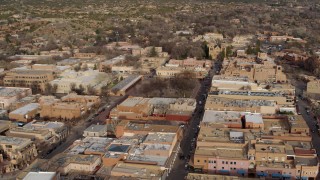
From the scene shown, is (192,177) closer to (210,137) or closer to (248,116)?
(210,137)

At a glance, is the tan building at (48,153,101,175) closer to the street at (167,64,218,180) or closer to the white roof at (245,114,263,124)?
the street at (167,64,218,180)

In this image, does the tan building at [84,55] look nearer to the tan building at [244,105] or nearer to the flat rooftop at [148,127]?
the tan building at [244,105]

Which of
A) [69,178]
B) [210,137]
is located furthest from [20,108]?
[210,137]

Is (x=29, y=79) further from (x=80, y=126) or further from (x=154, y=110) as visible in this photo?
(x=154, y=110)

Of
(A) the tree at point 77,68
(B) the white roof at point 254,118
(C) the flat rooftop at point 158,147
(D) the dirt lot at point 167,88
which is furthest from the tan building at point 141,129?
(A) the tree at point 77,68

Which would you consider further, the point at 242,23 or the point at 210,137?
the point at 242,23

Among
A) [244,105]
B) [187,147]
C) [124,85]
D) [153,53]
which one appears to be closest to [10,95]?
[124,85]
